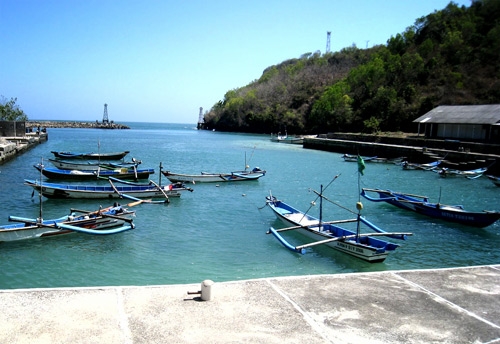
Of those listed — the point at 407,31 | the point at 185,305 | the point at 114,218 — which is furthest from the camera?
the point at 407,31

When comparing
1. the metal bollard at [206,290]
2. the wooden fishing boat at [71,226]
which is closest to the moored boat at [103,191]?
the wooden fishing boat at [71,226]

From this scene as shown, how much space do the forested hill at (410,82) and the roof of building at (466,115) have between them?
16.6 meters

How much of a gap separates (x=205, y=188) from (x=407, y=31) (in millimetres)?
89962

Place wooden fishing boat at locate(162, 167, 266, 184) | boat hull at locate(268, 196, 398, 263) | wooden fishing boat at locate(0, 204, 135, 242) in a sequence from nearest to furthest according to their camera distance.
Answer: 1. boat hull at locate(268, 196, 398, 263)
2. wooden fishing boat at locate(0, 204, 135, 242)
3. wooden fishing boat at locate(162, 167, 266, 184)

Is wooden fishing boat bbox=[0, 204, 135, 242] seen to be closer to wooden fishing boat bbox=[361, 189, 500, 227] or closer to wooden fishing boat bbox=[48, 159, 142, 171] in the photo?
wooden fishing boat bbox=[361, 189, 500, 227]

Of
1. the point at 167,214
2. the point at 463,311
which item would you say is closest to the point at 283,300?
the point at 463,311

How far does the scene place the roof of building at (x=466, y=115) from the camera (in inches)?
1563

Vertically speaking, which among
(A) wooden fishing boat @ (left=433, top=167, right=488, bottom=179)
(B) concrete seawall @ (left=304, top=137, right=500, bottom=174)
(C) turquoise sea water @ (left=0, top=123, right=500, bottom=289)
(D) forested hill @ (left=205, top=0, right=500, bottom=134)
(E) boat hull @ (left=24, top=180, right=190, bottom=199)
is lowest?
(C) turquoise sea water @ (left=0, top=123, right=500, bottom=289)

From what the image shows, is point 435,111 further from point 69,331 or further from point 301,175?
point 69,331

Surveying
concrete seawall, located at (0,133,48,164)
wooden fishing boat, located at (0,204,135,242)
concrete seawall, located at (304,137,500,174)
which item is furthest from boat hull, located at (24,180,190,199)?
concrete seawall, located at (0,133,48,164)

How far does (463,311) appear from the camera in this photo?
8.27 m

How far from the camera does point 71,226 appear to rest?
1468cm

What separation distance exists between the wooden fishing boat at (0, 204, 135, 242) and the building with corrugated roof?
36346 mm

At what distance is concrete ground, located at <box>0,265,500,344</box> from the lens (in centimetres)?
696
